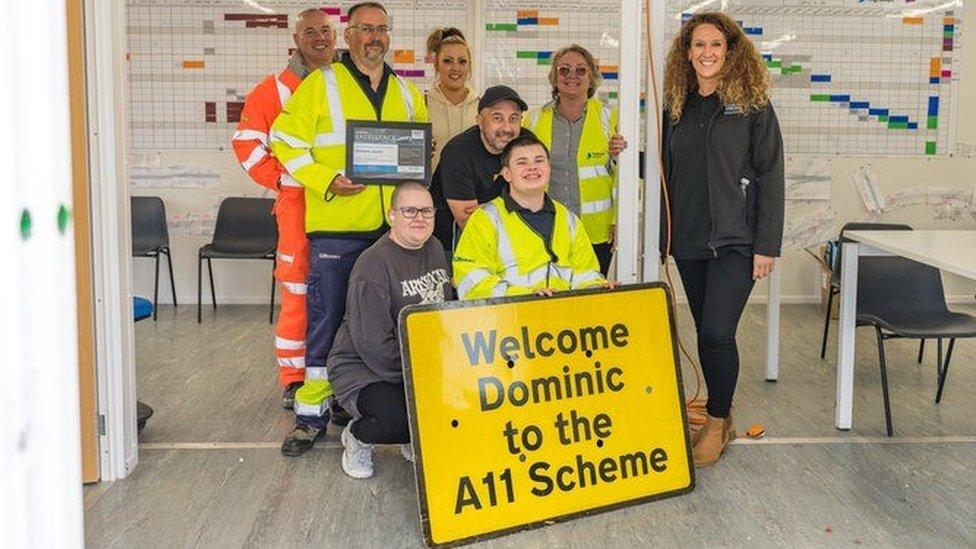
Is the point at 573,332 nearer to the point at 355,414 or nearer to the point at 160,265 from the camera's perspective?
the point at 355,414

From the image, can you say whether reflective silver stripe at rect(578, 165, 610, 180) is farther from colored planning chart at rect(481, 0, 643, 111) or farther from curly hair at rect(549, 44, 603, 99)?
colored planning chart at rect(481, 0, 643, 111)

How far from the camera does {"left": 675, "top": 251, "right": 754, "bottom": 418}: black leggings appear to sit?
3295 millimetres

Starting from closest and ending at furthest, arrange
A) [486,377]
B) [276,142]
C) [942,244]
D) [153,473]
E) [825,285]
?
1. [486,377]
2. [153,473]
3. [276,142]
4. [942,244]
5. [825,285]

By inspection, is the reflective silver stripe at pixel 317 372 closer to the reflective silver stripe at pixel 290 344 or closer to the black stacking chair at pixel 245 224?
the reflective silver stripe at pixel 290 344

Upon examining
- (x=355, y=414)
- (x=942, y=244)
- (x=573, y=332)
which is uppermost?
(x=942, y=244)

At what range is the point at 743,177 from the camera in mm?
3287

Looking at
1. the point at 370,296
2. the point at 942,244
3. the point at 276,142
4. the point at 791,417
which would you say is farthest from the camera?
the point at 791,417

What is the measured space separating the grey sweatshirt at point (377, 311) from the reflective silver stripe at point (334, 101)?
21.4 inches

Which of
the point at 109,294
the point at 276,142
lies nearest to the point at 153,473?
the point at 109,294

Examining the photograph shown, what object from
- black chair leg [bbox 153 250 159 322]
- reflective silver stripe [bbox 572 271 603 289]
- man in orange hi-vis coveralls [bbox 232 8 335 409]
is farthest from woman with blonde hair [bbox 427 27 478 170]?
black chair leg [bbox 153 250 159 322]

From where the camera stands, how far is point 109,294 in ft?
10.3

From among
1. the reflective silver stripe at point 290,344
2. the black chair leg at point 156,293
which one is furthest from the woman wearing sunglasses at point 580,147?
the black chair leg at point 156,293

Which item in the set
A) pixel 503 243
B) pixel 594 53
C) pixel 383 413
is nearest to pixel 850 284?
pixel 503 243

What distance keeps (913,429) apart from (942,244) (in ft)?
2.42
